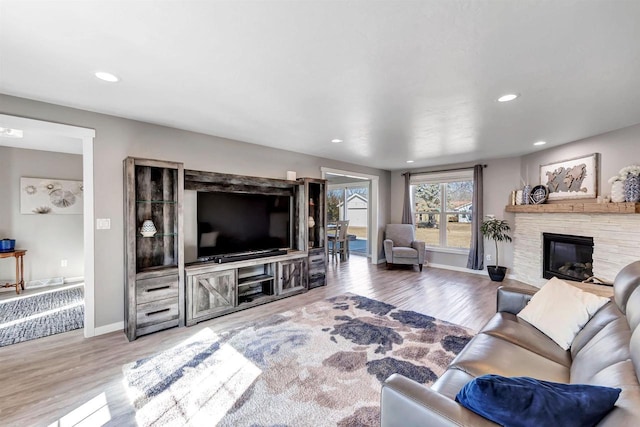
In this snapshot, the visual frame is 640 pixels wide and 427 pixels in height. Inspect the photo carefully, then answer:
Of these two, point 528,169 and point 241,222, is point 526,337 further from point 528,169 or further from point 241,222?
point 528,169

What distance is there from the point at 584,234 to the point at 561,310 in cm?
290

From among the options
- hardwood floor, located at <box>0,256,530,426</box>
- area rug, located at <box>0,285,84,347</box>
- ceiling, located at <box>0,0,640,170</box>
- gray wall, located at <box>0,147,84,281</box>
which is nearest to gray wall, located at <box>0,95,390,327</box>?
ceiling, located at <box>0,0,640,170</box>

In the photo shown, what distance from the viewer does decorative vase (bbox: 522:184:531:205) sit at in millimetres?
4727

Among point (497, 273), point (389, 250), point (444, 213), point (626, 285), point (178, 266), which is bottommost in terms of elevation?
point (497, 273)

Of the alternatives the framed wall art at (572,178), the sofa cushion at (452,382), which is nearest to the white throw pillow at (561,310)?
the sofa cushion at (452,382)

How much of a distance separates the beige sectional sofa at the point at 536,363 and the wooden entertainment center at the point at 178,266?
2645mm

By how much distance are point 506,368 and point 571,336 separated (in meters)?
0.73

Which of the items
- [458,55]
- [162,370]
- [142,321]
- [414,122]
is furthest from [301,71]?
[142,321]

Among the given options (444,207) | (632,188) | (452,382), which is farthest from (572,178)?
(452,382)

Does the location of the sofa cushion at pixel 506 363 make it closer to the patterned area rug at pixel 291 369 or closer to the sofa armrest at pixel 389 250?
the patterned area rug at pixel 291 369

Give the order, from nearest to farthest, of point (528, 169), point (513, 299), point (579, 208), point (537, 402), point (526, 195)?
point (537, 402), point (513, 299), point (579, 208), point (526, 195), point (528, 169)

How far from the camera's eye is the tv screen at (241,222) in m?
3.47

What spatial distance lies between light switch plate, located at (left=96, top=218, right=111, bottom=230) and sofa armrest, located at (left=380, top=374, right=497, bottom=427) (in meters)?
3.17

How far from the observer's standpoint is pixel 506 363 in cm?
152
